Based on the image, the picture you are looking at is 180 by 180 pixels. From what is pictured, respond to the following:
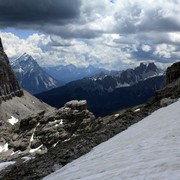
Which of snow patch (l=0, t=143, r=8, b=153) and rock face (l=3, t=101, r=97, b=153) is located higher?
rock face (l=3, t=101, r=97, b=153)

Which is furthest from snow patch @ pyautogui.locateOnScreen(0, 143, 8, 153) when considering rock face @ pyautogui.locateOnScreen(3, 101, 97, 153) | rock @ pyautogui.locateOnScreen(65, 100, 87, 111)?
rock @ pyautogui.locateOnScreen(65, 100, 87, 111)

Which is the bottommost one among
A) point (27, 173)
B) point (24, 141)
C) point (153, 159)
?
point (24, 141)

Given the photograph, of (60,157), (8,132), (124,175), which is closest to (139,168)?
(124,175)

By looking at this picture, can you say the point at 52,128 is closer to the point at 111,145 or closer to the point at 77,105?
the point at 77,105

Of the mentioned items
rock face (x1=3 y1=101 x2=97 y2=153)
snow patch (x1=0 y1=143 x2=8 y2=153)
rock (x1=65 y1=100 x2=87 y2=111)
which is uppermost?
rock (x1=65 y1=100 x2=87 y2=111)

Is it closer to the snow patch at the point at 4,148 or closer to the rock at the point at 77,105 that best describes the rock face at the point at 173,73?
the rock at the point at 77,105

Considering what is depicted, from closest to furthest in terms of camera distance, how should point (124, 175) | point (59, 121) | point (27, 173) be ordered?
point (124, 175), point (27, 173), point (59, 121)

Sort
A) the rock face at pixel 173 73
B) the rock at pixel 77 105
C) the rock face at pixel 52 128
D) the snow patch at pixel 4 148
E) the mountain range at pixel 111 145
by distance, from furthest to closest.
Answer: the rock at pixel 77 105, the snow patch at pixel 4 148, the rock face at pixel 52 128, the rock face at pixel 173 73, the mountain range at pixel 111 145

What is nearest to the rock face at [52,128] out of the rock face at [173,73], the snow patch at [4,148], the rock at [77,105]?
the rock at [77,105]

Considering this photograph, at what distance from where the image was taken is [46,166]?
18.3 m

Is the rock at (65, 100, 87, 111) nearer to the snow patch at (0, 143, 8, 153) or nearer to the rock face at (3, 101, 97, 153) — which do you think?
the rock face at (3, 101, 97, 153)

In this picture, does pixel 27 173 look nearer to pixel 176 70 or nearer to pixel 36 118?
pixel 176 70

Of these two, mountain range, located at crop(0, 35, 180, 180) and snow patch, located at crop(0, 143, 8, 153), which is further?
snow patch, located at crop(0, 143, 8, 153)

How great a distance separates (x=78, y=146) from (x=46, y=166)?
162 inches
